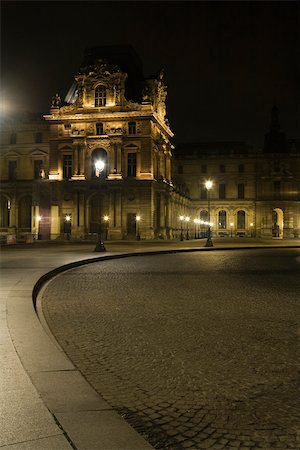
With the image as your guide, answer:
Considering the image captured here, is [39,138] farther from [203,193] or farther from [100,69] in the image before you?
[203,193]

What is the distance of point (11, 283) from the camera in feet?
38.6

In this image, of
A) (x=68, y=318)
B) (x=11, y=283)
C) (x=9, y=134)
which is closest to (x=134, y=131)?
(x=9, y=134)

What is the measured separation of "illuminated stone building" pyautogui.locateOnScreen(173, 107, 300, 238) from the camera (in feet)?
272

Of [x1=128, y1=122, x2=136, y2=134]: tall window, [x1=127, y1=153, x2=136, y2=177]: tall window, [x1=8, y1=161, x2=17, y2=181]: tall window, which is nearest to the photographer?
[x1=128, y1=122, x2=136, y2=134]: tall window

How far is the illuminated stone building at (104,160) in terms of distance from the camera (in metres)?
55.5

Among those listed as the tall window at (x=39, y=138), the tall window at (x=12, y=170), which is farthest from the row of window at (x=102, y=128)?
the tall window at (x=12, y=170)

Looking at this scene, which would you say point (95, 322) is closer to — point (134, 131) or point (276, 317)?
point (276, 317)

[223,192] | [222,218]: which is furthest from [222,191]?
[222,218]

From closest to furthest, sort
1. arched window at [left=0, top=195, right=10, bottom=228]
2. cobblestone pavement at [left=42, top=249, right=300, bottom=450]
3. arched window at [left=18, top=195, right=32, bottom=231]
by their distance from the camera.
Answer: cobblestone pavement at [left=42, top=249, right=300, bottom=450], arched window at [left=0, top=195, right=10, bottom=228], arched window at [left=18, top=195, right=32, bottom=231]

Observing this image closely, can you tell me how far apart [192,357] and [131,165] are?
170 feet

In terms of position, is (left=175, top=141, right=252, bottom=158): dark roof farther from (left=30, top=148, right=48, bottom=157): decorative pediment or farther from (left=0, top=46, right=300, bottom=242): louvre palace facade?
(left=30, top=148, right=48, bottom=157): decorative pediment

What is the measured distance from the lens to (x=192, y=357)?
5730 mm

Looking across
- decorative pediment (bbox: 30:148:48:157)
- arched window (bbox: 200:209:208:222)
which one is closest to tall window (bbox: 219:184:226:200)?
arched window (bbox: 200:209:208:222)

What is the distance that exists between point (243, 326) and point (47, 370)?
3.63 meters
